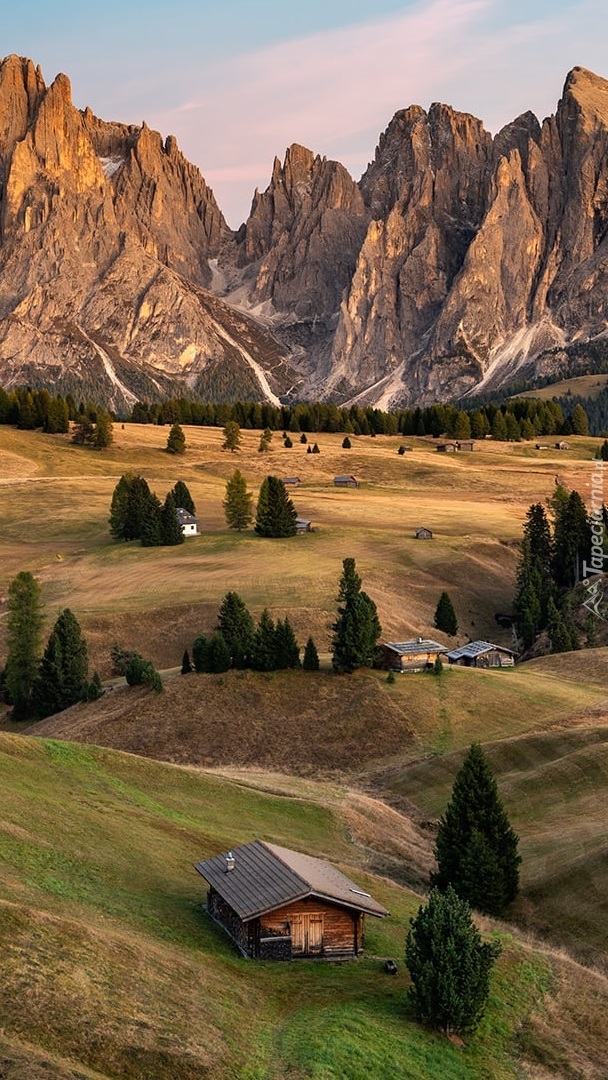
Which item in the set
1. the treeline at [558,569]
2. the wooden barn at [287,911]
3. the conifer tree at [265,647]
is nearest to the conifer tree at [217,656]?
the conifer tree at [265,647]

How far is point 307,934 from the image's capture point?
3341cm

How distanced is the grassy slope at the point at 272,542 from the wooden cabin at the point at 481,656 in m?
6.33

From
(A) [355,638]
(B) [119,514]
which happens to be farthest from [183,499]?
(A) [355,638]

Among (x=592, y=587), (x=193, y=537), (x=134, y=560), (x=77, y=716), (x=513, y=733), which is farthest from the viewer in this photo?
(x=193, y=537)

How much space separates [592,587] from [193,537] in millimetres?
45452

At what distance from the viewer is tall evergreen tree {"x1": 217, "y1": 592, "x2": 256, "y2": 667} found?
78750 millimetres

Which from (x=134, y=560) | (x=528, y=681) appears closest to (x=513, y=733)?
(x=528, y=681)

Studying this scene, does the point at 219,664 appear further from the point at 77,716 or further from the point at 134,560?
the point at 134,560

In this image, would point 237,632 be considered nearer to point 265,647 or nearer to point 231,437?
point 265,647

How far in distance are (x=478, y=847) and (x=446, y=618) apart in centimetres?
5651

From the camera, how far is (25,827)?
37031 mm

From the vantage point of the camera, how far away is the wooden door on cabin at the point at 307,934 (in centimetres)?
3319

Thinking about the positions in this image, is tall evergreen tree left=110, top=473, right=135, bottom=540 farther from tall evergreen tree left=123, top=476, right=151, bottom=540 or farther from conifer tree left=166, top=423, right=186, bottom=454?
conifer tree left=166, top=423, right=186, bottom=454

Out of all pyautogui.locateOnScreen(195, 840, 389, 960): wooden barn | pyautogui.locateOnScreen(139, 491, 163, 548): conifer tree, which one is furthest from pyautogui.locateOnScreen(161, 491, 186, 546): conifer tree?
pyautogui.locateOnScreen(195, 840, 389, 960): wooden barn
